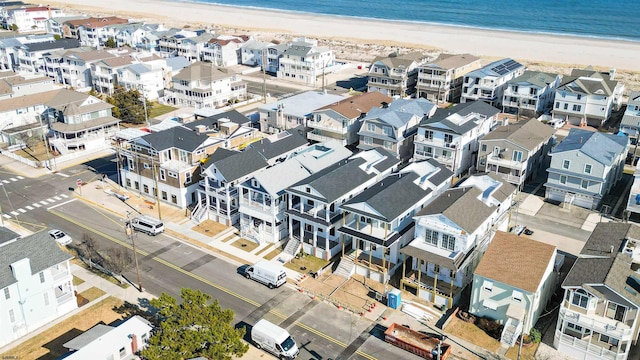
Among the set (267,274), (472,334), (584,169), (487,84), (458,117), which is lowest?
(472,334)

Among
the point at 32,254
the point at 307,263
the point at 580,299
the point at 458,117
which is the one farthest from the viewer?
the point at 458,117

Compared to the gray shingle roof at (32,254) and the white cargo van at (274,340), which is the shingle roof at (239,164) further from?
the white cargo van at (274,340)

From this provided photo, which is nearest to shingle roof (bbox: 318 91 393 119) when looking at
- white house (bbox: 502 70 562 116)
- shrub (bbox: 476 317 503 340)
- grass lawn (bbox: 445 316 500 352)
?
white house (bbox: 502 70 562 116)

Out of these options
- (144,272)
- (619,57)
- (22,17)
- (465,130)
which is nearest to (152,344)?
(144,272)

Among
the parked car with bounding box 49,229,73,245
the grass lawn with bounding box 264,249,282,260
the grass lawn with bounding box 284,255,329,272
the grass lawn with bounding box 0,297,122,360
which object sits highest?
the parked car with bounding box 49,229,73,245

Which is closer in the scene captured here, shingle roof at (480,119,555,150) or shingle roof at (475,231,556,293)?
shingle roof at (475,231,556,293)

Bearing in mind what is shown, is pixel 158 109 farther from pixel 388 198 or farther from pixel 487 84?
pixel 388 198

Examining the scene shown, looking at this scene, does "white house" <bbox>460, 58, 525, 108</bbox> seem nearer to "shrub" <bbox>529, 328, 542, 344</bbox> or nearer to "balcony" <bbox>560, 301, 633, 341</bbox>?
"shrub" <bbox>529, 328, 542, 344</bbox>

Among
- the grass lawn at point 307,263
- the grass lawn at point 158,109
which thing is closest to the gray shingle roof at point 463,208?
the grass lawn at point 307,263

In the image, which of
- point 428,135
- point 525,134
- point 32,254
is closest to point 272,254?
point 32,254
